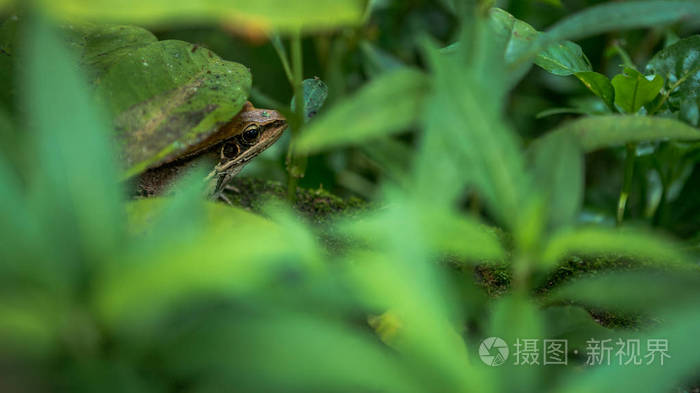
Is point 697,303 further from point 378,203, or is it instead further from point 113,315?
point 378,203

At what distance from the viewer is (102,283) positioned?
1.57 ft

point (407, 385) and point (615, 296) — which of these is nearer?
point (407, 385)

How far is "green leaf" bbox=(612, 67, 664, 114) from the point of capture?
44.3 inches

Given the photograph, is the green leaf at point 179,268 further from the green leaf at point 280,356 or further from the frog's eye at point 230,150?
the frog's eye at point 230,150

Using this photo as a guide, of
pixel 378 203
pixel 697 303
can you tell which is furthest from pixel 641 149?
pixel 697 303

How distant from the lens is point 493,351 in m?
0.71

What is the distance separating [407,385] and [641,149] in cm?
124

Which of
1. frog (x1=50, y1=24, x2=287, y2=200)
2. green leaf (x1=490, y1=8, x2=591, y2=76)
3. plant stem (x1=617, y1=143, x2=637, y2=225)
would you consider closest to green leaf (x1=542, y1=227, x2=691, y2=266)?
green leaf (x1=490, y1=8, x2=591, y2=76)

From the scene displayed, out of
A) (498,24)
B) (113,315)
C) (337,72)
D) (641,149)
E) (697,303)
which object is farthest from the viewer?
(337,72)

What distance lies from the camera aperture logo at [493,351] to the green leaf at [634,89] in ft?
2.15

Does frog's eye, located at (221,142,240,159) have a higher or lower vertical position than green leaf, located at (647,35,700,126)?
lower

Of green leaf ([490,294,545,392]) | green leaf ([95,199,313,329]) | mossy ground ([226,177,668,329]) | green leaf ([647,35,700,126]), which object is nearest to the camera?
green leaf ([95,199,313,329])

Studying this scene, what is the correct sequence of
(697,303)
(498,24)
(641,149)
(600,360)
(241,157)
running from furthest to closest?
(241,157)
(641,149)
(498,24)
(600,360)
(697,303)

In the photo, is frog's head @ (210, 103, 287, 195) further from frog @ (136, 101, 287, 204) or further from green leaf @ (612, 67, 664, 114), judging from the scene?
green leaf @ (612, 67, 664, 114)
